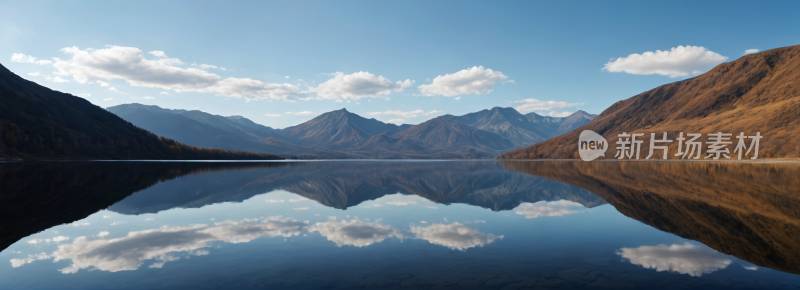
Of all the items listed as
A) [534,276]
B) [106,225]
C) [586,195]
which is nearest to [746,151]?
[586,195]

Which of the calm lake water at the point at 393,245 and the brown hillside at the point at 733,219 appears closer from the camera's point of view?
the calm lake water at the point at 393,245

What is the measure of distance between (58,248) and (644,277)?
24068 mm

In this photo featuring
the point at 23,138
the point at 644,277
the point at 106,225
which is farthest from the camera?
the point at 23,138

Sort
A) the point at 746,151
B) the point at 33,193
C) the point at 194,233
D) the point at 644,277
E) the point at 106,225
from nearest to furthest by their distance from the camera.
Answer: the point at 644,277 → the point at 194,233 → the point at 106,225 → the point at 33,193 → the point at 746,151

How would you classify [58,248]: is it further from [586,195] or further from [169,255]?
[586,195]

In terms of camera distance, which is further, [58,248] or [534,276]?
[58,248]

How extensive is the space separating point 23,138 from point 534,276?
8670 inches

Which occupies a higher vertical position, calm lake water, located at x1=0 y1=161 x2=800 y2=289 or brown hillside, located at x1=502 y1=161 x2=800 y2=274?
brown hillside, located at x1=502 y1=161 x2=800 y2=274

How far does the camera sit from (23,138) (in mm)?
151375

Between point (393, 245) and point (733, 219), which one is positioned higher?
point (733, 219)

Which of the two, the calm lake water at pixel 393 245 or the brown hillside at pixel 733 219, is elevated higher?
the brown hillside at pixel 733 219

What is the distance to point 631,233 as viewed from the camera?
64.4 ft

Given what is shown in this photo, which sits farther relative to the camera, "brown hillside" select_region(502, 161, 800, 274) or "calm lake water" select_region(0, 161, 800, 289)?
"brown hillside" select_region(502, 161, 800, 274)

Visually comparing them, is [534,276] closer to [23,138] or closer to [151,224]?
[151,224]
